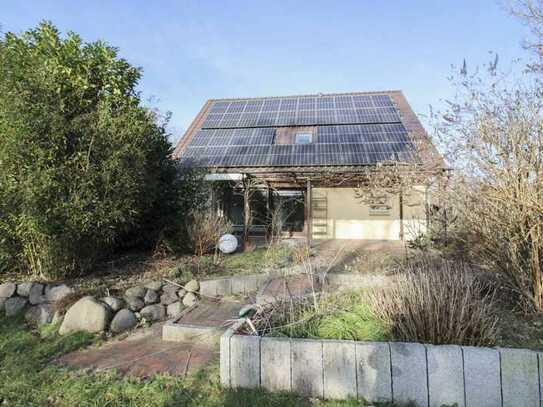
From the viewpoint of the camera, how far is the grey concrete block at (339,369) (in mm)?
2490

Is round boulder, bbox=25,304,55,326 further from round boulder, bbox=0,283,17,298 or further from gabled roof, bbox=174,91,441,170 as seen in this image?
gabled roof, bbox=174,91,441,170

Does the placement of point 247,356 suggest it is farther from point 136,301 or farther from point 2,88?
point 2,88

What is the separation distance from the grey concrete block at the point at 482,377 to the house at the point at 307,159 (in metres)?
6.45

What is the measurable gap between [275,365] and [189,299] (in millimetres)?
2730

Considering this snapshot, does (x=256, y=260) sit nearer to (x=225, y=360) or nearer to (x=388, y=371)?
(x=225, y=360)

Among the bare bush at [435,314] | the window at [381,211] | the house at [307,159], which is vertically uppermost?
the house at [307,159]

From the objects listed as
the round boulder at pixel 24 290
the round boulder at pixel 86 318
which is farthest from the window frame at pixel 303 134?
the round boulder at pixel 24 290

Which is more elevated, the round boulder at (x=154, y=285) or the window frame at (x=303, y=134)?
the window frame at (x=303, y=134)

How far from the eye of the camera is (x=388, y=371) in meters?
2.44

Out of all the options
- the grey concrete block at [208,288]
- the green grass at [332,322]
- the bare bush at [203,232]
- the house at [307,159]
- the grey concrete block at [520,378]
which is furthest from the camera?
the house at [307,159]

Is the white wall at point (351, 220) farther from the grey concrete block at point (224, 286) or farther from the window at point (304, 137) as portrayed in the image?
the grey concrete block at point (224, 286)

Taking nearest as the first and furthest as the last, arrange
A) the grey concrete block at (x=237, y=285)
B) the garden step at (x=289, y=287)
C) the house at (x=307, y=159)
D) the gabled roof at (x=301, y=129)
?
the garden step at (x=289, y=287), the grey concrete block at (x=237, y=285), the house at (x=307, y=159), the gabled roof at (x=301, y=129)

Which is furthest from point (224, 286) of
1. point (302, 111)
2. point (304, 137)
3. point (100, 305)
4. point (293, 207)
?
point (302, 111)

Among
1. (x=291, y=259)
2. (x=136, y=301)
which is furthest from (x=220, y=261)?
(x=136, y=301)
